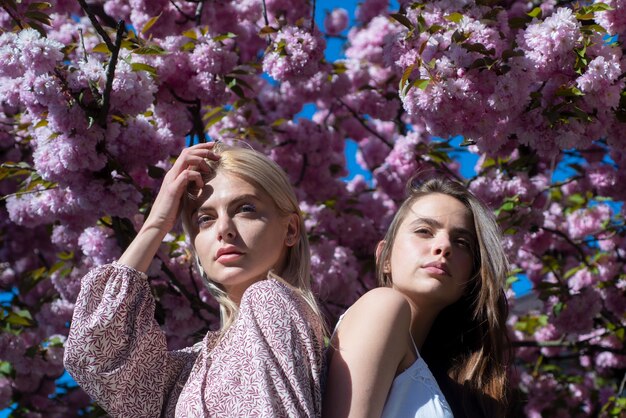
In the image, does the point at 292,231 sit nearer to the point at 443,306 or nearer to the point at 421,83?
the point at 443,306

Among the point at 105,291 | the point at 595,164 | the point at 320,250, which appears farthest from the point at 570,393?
the point at 105,291

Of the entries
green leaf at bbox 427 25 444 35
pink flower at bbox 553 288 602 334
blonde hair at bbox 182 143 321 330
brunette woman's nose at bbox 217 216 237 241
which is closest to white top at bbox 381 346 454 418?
blonde hair at bbox 182 143 321 330

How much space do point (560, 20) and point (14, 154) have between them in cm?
350

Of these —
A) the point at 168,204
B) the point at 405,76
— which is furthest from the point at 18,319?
the point at 168,204

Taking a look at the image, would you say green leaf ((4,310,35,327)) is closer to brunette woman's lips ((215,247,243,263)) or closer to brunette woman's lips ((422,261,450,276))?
brunette woman's lips ((215,247,243,263))

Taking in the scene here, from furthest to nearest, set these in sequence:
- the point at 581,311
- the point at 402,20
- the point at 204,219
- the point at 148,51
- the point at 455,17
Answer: the point at 581,311, the point at 148,51, the point at 402,20, the point at 455,17, the point at 204,219

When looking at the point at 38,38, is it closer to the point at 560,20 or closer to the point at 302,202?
the point at 560,20

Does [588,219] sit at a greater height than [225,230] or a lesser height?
greater

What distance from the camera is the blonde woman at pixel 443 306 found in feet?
8.18

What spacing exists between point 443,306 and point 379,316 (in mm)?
524

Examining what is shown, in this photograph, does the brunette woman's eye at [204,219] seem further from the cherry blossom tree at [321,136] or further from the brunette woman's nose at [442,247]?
the cherry blossom tree at [321,136]

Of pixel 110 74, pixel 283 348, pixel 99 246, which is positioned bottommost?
pixel 283 348

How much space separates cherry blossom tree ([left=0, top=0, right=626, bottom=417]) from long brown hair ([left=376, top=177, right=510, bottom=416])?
872 mm

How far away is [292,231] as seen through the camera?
2.78 meters
